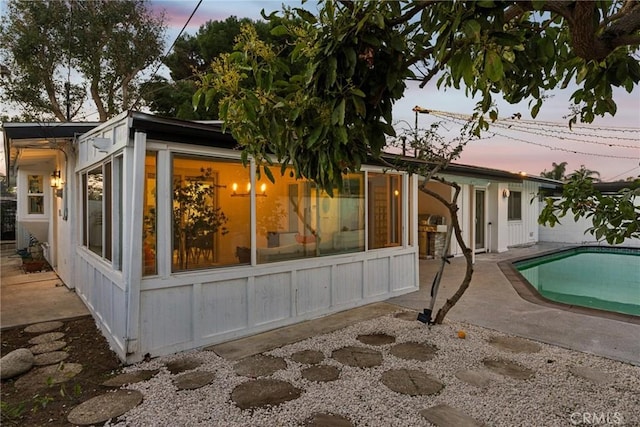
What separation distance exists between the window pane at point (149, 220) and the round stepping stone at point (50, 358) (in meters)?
1.26

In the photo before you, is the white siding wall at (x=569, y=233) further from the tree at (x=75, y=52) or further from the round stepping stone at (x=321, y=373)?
the tree at (x=75, y=52)

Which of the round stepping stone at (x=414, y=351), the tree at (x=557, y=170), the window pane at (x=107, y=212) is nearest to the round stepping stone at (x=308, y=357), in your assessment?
the round stepping stone at (x=414, y=351)

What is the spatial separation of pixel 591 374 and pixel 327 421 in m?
2.49

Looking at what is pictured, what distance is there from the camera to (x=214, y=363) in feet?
12.4

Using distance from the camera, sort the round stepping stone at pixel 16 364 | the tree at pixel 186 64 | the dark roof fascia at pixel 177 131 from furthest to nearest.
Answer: the tree at pixel 186 64 < the dark roof fascia at pixel 177 131 < the round stepping stone at pixel 16 364

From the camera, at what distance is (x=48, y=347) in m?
4.27

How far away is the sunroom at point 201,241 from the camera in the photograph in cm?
386

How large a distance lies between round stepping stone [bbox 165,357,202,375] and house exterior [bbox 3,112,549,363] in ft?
0.88

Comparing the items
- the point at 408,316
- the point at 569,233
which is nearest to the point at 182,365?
the point at 408,316

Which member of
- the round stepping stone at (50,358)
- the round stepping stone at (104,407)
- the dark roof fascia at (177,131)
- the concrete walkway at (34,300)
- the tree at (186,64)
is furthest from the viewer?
the tree at (186,64)

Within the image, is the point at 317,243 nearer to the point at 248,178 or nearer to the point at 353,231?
the point at 353,231

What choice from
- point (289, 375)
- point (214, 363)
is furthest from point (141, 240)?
point (289, 375)

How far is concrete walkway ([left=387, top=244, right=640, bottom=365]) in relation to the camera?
414 cm

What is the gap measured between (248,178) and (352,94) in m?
3.22
